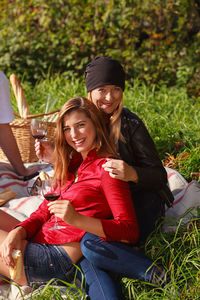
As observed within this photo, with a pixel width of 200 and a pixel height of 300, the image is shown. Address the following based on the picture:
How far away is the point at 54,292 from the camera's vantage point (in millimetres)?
2381

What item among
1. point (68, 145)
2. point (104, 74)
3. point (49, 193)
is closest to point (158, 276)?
point (49, 193)

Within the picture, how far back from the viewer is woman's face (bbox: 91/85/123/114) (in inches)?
118

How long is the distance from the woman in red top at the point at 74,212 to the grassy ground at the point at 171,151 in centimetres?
21

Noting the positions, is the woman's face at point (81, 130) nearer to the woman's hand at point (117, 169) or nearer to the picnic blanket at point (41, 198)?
the woman's hand at point (117, 169)

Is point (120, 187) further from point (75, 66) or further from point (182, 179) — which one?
point (75, 66)

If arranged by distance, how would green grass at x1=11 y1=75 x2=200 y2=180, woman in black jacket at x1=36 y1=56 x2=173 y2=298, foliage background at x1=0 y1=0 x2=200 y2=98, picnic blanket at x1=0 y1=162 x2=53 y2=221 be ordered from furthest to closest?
foliage background at x1=0 y1=0 x2=200 y2=98
green grass at x1=11 y1=75 x2=200 y2=180
picnic blanket at x1=0 y1=162 x2=53 y2=221
woman in black jacket at x1=36 y1=56 x2=173 y2=298

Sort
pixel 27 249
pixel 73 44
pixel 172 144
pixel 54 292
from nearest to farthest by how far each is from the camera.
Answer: pixel 54 292, pixel 27 249, pixel 172 144, pixel 73 44

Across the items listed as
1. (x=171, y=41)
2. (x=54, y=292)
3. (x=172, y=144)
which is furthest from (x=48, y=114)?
(x=171, y=41)

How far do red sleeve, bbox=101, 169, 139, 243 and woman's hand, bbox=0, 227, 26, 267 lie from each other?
563 millimetres

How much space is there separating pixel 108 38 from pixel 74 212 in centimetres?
536

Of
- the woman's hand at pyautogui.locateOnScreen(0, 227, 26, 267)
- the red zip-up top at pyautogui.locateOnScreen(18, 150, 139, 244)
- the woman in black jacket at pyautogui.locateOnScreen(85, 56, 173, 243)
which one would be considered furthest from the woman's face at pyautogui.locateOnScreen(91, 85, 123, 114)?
the woman's hand at pyautogui.locateOnScreen(0, 227, 26, 267)

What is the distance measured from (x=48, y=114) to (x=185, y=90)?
2856 millimetres

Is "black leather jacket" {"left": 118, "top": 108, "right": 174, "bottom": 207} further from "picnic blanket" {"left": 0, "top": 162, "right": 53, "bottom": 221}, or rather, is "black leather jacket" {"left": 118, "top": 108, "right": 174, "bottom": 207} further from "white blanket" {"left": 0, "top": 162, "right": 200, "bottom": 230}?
"picnic blanket" {"left": 0, "top": 162, "right": 53, "bottom": 221}

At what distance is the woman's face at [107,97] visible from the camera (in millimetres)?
3008
